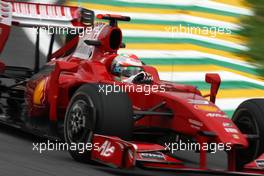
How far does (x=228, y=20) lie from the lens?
12164mm

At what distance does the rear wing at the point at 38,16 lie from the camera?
9.25 meters

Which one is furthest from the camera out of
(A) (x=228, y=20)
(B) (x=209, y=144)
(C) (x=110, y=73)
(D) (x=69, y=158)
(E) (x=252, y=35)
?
(A) (x=228, y=20)

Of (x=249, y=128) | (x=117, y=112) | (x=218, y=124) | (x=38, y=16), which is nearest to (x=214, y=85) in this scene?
(x=249, y=128)

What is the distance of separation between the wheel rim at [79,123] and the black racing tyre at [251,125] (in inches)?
57.6

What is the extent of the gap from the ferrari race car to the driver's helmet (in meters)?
0.02

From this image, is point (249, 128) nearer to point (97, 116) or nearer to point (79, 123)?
point (97, 116)

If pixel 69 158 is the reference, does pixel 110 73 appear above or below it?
above

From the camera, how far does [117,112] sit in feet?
23.8

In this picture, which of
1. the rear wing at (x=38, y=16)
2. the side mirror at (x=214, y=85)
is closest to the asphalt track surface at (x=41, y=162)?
the side mirror at (x=214, y=85)

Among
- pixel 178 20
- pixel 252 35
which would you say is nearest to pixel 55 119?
pixel 252 35

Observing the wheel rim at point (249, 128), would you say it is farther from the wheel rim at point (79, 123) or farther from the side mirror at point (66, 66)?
the side mirror at point (66, 66)

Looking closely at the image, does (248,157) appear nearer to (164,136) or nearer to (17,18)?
(164,136)

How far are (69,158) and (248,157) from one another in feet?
5.55

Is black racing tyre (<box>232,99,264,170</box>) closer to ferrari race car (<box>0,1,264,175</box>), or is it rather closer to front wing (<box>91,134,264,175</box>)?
ferrari race car (<box>0,1,264,175</box>)
